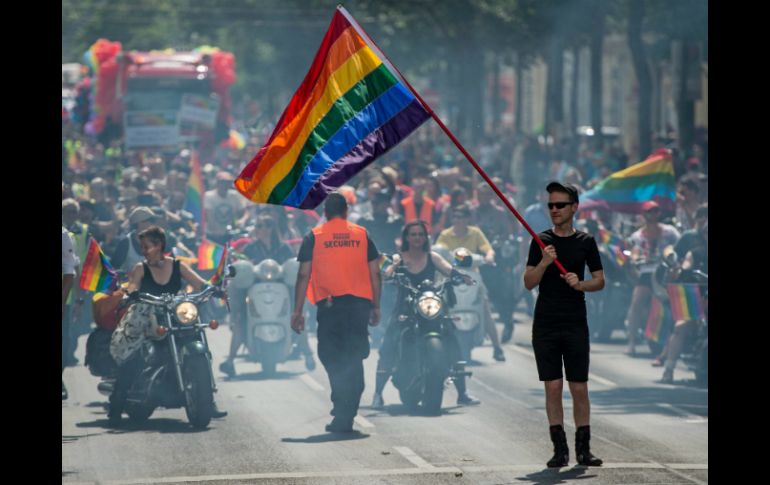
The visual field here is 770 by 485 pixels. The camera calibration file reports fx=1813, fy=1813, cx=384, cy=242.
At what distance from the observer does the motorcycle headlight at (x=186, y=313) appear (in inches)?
533

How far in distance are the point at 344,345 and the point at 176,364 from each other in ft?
4.12

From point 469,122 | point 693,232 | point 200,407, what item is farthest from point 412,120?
point 469,122

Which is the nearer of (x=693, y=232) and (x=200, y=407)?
(x=200, y=407)

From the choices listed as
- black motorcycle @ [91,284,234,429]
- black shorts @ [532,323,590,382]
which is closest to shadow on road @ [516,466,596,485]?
black shorts @ [532,323,590,382]

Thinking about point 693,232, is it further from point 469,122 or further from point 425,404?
point 469,122

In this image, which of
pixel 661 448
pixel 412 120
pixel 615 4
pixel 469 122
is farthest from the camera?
→ pixel 469 122

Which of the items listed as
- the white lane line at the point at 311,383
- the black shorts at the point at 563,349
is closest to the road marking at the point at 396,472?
the black shorts at the point at 563,349

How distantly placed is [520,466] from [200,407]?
10.0 ft

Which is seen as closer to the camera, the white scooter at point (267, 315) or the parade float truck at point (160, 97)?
the white scooter at point (267, 315)

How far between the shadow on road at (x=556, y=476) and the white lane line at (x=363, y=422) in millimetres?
3064

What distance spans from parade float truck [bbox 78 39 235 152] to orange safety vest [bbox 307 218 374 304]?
990 inches

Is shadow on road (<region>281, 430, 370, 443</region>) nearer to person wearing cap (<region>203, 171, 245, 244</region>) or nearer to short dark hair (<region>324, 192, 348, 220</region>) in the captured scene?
short dark hair (<region>324, 192, 348, 220</region>)

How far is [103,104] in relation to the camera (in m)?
40.7

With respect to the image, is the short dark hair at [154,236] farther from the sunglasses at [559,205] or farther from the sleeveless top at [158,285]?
the sunglasses at [559,205]
